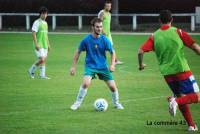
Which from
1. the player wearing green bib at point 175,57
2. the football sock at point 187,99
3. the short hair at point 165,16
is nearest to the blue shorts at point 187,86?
the player wearing green bib at point 175,57

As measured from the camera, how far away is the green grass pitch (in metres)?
12.6

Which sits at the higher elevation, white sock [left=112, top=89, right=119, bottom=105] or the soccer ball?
white sock [left=112, top=89, right=119, bottom=105]

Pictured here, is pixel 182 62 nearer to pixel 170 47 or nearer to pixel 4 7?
pixel 170 47

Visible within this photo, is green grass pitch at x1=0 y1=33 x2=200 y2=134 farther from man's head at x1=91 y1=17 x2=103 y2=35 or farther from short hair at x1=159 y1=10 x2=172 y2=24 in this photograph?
short hair at x1=159 y1=10 x2=172 y2=24

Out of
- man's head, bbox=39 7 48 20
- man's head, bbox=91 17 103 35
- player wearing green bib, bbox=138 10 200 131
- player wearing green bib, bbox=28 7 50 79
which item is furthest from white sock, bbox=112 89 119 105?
player wearing green bib, bbox=28 7 50 79

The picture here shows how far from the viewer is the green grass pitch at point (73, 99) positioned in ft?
41.5

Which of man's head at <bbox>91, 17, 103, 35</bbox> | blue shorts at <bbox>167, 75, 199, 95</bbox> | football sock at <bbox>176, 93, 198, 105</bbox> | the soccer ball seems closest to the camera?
football sock at <bbox>176, 93, 198, 105</bbox>

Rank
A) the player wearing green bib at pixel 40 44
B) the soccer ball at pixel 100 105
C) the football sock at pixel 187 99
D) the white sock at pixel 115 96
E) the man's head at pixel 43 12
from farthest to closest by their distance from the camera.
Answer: the player wearing green bib at pixel 40 44
the man's head at pixel 43 12
the white sock at pixel 115 96
the soccer ball at pixel 100 105
the football sock at pixel 187 99

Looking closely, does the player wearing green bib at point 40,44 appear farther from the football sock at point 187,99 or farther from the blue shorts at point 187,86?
the football sock at point 187,99

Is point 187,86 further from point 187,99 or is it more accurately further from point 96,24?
point 96,24

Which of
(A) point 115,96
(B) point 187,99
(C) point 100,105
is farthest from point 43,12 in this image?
(B) point 187,99

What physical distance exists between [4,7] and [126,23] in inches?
411

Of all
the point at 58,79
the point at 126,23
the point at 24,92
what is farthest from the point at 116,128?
the point at 126,23

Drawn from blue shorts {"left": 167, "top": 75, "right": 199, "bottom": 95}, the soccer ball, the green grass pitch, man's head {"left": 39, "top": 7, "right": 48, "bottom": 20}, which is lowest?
the green grass pitch
